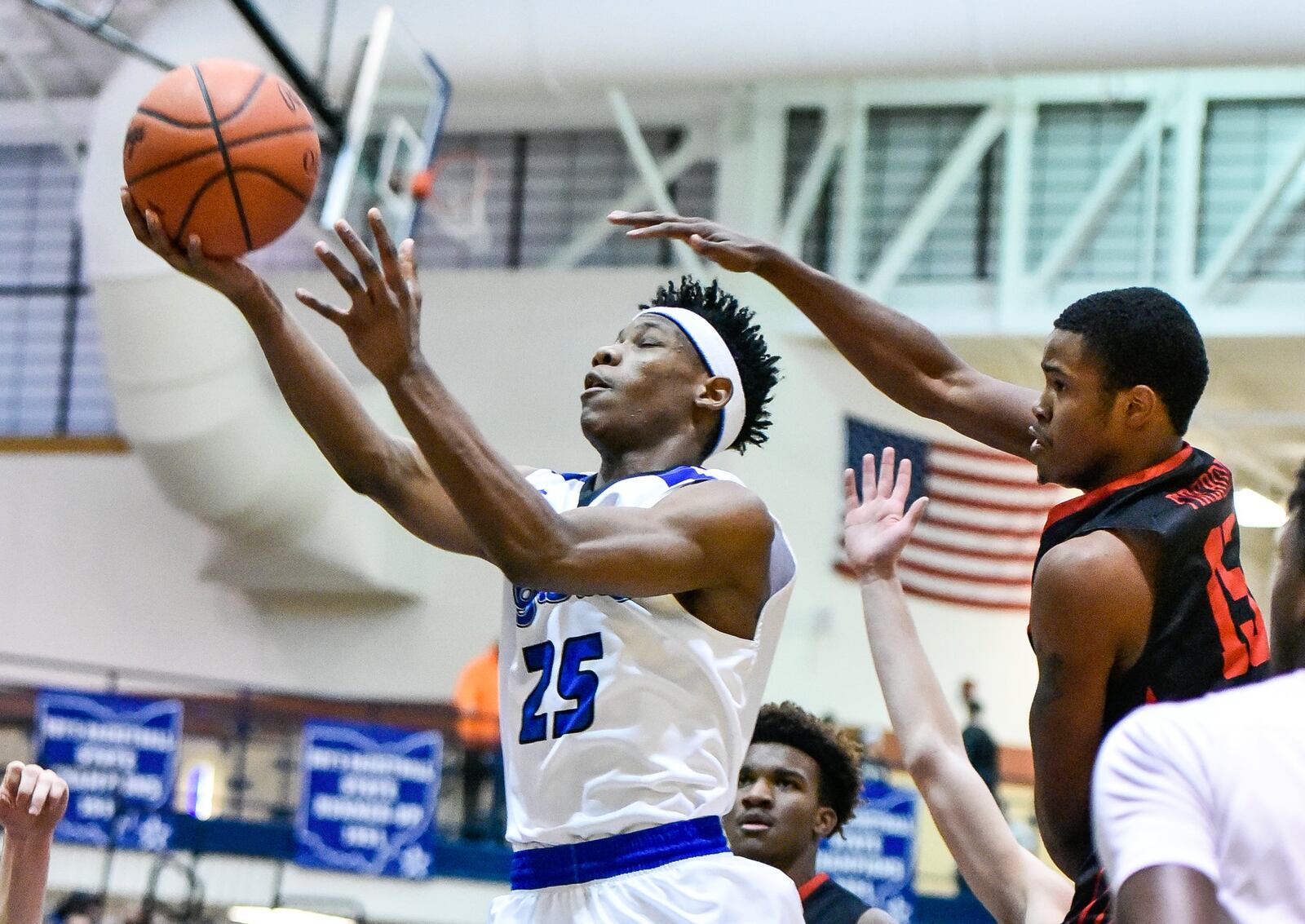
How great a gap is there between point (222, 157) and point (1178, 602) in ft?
7.40

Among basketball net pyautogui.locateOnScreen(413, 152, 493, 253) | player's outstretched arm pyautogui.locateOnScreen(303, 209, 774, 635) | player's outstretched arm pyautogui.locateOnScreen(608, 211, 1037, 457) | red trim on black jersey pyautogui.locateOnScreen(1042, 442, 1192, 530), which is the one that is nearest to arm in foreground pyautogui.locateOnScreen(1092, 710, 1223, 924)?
red trim on black jersey pyautogui.locateOnScreen(1042, 442, 1192, 530)

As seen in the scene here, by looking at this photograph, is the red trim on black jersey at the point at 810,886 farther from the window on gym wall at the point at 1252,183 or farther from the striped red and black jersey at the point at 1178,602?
the window on gym wall at the point at 1252,183

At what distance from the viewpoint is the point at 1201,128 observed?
14672mm

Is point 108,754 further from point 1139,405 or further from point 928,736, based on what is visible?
point 1139,405

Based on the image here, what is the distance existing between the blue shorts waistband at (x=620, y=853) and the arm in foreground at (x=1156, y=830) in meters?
1.88

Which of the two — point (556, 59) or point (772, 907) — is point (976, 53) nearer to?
point (556, 59)

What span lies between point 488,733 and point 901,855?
3.76 metres

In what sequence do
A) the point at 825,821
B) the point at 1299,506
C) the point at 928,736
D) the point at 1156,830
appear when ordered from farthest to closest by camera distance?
the point at 825,821 < the point at 928,736 < the point at 1299,506 < the point at 1156,830

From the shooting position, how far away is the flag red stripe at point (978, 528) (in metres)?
15.0

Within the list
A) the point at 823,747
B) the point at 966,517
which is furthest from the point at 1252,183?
the point at 823,747

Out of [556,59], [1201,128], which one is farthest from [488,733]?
[1201,128]

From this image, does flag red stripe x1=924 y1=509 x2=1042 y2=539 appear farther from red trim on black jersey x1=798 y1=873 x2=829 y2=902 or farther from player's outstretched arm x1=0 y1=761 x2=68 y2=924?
player's outstretched arm x1=0 y1=761 x2=68 y2=924

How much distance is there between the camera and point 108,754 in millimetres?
12156

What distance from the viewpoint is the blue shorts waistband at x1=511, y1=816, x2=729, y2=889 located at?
3.50 m
